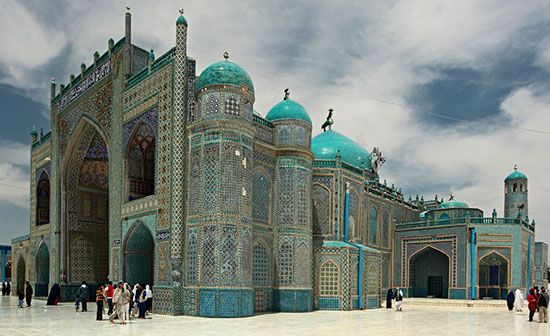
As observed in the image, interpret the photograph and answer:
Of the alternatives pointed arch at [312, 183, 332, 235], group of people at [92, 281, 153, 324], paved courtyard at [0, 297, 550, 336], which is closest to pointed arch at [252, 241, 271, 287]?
paved courtyard at [0, 297, 550, 336]

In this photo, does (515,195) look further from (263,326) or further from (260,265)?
(263,326)

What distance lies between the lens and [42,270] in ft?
99.2

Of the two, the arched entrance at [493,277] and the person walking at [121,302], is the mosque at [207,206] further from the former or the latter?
the person walking at [121,302]

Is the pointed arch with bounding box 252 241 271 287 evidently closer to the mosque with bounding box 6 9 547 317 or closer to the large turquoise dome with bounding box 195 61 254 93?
the mosque with bounding box 6 9 547 317

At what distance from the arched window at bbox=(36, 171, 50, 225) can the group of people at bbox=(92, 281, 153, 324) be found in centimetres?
1499

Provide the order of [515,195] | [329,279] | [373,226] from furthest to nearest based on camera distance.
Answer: [515,195]
[373,226]
[329,279]

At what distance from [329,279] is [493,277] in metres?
16.0

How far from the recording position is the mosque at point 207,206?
18266 millimetres

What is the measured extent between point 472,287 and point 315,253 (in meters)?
13.2

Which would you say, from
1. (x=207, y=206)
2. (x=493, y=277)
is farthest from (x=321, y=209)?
(x=493, y=277)

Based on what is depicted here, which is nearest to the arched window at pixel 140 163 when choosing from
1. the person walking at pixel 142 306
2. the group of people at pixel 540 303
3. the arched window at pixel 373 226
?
the person walking at pixel 142 306

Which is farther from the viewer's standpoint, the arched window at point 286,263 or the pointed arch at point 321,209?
the pointed arch at point 321,209

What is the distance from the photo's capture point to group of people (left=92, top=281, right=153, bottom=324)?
15.4m

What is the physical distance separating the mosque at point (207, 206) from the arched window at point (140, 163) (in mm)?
61
